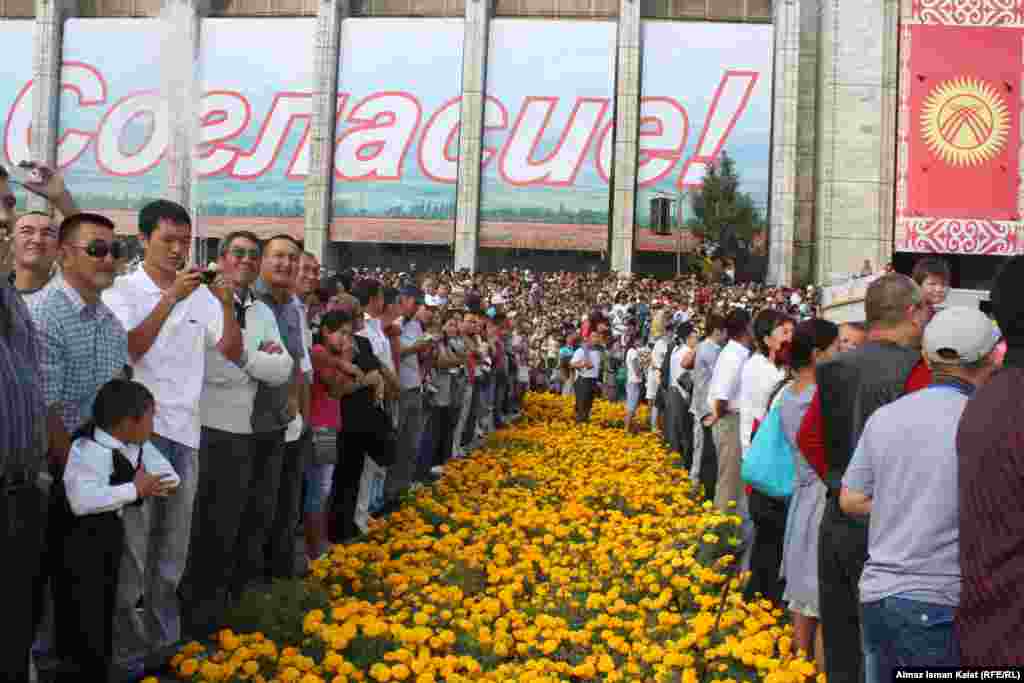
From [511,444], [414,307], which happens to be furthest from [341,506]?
[511,444]

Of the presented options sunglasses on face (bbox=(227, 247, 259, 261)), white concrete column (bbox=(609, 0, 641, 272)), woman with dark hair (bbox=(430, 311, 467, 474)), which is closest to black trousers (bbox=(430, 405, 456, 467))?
woman with dark hair (bbox=(430, 311, 467, 474))

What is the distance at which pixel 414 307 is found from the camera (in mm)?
11180

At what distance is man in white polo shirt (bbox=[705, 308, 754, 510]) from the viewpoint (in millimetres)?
8906

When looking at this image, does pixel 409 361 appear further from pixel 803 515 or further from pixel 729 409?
pixel 803 515

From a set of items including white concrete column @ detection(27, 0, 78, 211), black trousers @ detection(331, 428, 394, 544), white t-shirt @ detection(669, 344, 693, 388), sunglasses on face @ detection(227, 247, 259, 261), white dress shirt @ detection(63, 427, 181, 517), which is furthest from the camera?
white concrete column @ detection(27, 0, 78, 211)

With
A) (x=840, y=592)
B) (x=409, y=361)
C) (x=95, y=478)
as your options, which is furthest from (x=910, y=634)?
(x=409, y=361)

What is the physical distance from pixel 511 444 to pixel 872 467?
11734 millimetres

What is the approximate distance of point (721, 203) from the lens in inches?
1614

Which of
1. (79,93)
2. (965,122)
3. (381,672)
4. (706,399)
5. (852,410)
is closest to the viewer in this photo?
(852,410)

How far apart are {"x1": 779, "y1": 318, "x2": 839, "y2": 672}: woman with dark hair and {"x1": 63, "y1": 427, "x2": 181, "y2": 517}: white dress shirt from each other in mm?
3110

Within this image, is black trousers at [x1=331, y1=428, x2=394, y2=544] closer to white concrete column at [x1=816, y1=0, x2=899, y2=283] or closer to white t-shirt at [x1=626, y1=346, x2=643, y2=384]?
white t-shirt at [x1=626, y1=346, x2=643, y2=384]

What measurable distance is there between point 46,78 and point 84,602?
4331cm

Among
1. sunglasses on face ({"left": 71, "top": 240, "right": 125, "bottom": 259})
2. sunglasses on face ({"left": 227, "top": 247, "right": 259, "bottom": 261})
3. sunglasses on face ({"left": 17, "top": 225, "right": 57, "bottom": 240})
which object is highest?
sunglasses on face ({"left": 227, "top": 247, "right": 259, "bottom": 261})

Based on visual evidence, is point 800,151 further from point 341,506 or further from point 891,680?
point 891,680
